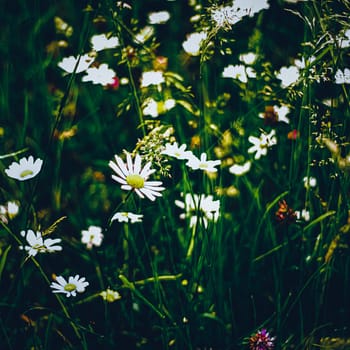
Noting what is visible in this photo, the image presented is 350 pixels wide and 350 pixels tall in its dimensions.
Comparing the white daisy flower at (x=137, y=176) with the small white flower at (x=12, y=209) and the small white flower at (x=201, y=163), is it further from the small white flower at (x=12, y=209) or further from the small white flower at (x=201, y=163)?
the small white flower at (x=12, y=209)

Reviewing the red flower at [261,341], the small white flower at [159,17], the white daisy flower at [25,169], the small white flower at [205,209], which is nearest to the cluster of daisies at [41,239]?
the white daisy flower at [25,169]

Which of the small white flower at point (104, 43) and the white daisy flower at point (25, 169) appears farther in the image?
the small white flower at point (104, 43)

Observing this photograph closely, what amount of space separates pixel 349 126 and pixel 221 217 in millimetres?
390

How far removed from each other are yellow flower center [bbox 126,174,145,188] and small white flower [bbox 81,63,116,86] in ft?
1.32

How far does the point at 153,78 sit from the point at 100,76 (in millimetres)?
138

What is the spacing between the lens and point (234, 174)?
119 cm

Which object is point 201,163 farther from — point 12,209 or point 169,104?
point 12,209

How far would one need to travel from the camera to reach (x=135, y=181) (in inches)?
30.6

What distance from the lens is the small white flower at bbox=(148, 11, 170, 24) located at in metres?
1.40

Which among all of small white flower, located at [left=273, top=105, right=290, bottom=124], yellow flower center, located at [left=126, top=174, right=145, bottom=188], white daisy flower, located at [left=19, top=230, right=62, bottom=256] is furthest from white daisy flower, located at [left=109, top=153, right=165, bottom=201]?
small white flower, located at [left=273, top=105, right=290, bottom=124]

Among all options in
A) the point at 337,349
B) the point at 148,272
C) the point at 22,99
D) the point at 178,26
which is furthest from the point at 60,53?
the point at 337,349

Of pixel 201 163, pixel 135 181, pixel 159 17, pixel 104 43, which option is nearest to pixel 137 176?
pixel 135 181

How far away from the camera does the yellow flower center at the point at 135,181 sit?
772 millimetres

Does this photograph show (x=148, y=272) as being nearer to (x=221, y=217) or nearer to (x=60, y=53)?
(x=221, y=217)
